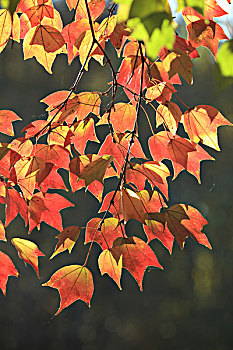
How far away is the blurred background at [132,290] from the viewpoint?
498 cm

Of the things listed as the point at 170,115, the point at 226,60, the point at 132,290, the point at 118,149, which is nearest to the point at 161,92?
the point at 170,115

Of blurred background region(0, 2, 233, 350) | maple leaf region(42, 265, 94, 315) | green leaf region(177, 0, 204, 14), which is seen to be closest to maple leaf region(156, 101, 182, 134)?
maple leaf region(42, 265, 94, 315)

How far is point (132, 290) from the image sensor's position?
509 cm

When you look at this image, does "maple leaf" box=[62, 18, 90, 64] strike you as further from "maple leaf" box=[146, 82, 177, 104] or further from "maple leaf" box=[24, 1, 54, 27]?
"maple leaf" box=[146, 82, 177, 104]

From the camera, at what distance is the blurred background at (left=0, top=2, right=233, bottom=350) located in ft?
16.3

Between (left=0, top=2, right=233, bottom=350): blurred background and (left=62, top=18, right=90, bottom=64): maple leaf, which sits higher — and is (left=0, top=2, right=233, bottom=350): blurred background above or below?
below

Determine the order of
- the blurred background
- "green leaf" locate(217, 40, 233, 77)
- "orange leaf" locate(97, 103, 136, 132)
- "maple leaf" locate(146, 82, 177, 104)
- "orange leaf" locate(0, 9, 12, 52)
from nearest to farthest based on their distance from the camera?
"green leaf" locate(217, 40, 233, 77), "orange leaf" locate(0, 9, 12, 52), "maple leaf" locate(146, 82, 177, 104), "orange leaf" locate(97, 103, 136, 132), the blurred background

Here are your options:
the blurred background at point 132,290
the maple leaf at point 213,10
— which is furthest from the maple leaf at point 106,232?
the blurred background at point 132,290

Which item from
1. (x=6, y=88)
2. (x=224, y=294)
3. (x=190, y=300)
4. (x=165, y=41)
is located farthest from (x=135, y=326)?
(x=165, y=41)

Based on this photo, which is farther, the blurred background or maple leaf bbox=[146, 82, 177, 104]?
the blurred background

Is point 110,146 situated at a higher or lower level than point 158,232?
higher

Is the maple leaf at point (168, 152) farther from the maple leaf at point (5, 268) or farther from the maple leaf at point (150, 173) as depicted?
the maple leaf at point (5, 268)

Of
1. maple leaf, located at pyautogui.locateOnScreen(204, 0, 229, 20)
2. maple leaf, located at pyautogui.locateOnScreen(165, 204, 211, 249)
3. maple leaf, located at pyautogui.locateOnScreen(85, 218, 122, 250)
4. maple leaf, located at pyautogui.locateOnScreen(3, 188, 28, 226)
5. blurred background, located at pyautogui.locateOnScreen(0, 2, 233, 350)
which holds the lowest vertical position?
blurred background, located at pyautogui.locateOnScreen(0, 2, 233, 350)

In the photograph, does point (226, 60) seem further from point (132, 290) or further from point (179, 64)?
point (132, 290)
